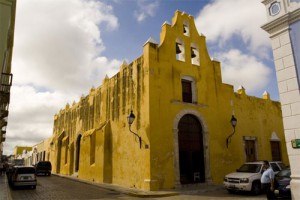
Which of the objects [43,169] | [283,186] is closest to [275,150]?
[283,186]

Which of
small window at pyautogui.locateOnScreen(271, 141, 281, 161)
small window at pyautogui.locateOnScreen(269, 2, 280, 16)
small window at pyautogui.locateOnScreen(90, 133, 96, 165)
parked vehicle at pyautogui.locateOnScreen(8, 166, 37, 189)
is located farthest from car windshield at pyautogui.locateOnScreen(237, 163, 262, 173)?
parked vehicle at pyautogui.locateOnScreen(8, 166, 37, 189)

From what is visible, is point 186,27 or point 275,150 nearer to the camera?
point 186,27

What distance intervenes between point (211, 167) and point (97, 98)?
38.7 ft

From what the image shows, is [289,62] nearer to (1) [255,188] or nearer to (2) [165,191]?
(1) [255,188]

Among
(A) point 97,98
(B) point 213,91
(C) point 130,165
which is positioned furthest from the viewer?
(A) point 97,98

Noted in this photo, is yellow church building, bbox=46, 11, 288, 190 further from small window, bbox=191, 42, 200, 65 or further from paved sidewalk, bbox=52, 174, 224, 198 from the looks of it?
paved sidewalk, bbox=52, 174, 224, 198

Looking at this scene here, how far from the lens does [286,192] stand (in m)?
9.47

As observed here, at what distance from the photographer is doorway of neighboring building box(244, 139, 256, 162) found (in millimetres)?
18942

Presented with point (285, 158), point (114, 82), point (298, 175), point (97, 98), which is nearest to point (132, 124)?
point (114, 82)

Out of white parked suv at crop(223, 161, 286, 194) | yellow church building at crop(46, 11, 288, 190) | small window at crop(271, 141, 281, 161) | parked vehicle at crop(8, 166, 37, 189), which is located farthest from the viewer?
small window at crop(271, 141, 281, 161)

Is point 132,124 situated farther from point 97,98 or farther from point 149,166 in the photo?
point 97,98

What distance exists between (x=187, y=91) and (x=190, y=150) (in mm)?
3744

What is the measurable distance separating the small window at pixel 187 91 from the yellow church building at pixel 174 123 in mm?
66

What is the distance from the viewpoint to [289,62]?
813 centimetres
